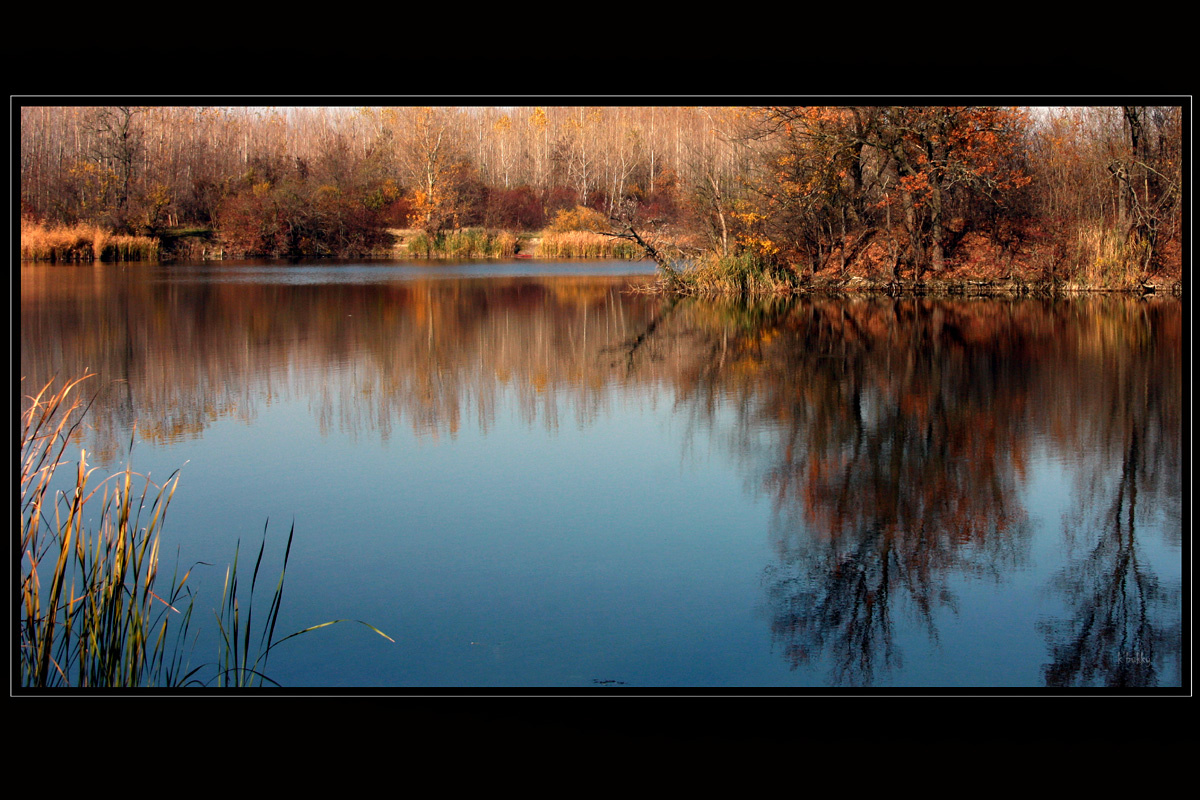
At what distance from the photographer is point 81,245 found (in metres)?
28.8

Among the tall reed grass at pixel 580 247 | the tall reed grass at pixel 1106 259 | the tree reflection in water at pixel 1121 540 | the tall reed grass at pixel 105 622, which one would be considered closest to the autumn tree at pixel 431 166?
the tall reed grass at pixel 580 247

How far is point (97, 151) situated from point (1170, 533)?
36.7 m

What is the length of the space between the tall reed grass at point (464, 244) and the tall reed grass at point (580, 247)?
1.34 metres

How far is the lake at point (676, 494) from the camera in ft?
12.9

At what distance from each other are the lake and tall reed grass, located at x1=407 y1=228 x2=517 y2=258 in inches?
800

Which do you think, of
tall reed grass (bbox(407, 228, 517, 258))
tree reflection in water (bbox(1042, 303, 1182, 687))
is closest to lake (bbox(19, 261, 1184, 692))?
tree reflection in water (bbox(1042, 303, 1182, 687))

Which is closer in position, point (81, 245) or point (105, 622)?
point (105, 622)

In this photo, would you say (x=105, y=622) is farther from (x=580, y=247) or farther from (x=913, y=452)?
(x=580, y=247)

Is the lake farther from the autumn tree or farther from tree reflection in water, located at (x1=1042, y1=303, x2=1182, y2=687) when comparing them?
the autumn tree

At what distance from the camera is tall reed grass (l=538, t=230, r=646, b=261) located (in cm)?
3153

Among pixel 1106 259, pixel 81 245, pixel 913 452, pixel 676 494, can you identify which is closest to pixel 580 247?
pixel 81 245

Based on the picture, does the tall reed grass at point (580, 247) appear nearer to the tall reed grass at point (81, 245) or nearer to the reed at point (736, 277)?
the tall reed grass at point (81, 245)

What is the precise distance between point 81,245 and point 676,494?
89.8ft
